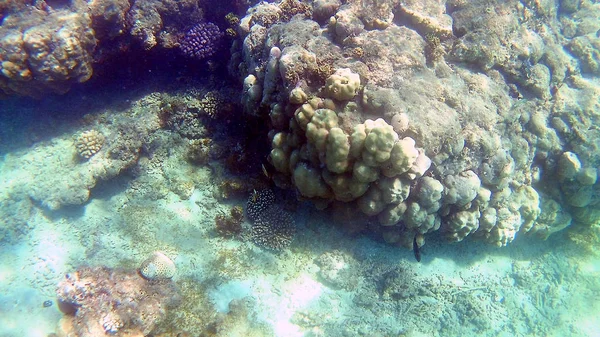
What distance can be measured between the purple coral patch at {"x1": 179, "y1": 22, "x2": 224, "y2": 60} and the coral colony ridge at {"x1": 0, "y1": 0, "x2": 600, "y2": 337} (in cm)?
5

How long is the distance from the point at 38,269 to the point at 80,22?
209 inches

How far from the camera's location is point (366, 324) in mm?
6812

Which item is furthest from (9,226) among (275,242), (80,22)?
(275,242)

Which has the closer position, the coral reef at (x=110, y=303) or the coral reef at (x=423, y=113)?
the coral reef at (x=110, y=303)

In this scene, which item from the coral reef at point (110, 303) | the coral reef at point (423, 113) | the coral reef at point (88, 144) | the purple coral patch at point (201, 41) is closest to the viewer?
the coral reef at point (110, 303)

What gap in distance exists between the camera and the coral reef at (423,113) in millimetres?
5770

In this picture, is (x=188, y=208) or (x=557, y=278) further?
(x=557, y=278)

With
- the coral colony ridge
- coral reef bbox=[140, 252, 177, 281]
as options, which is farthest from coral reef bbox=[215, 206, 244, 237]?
coral reef bbox=[140, 252, 177, 281]

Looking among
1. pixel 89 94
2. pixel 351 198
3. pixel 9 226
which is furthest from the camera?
pixel 89 94

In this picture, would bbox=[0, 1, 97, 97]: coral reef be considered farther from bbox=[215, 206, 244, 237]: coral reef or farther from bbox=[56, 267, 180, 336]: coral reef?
bbox=[215, 206, 244, 237]: coral reef

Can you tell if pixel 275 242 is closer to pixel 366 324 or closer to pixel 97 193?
pixel 366 324

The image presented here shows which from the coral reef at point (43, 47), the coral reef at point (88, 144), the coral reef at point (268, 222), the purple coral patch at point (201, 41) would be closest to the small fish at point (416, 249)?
the coral reef at point (268, 222)

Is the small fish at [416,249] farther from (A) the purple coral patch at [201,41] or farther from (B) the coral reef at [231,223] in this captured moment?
(A) the purple coral patch at [201,41]

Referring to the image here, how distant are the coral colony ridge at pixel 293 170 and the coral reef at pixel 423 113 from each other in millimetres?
44
